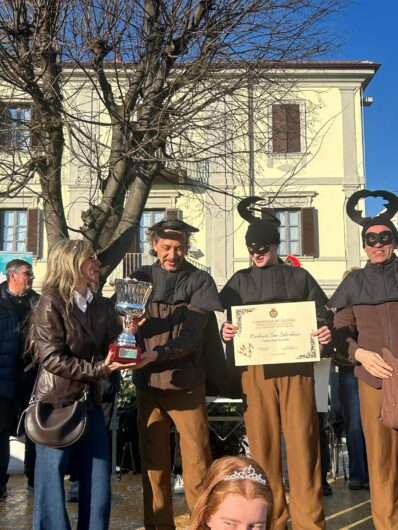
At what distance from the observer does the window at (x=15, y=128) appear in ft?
21.0

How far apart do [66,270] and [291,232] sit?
61.7 feet

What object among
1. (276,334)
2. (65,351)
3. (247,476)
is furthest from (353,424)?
(247,476)

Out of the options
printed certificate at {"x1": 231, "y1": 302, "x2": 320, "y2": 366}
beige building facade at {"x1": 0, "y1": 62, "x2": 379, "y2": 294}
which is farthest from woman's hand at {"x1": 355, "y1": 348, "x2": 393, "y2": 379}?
beige building facade at {"x1": 0, "y1": 62, "x2": 379, "y2": 294}

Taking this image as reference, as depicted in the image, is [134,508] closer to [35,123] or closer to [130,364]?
[130,364]

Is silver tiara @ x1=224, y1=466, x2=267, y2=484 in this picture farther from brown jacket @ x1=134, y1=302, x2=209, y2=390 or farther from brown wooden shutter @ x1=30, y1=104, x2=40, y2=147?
brown wooden shutter @ x1=30, y1=104, x2=40, y2=147

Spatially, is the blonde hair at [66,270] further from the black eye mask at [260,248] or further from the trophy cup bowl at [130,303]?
the black eye mask at [260,248]

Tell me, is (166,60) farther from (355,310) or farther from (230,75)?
(355,310)

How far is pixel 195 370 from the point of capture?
12.4 ft

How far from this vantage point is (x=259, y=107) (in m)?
7.26

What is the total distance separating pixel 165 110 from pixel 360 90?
17444 millimetres

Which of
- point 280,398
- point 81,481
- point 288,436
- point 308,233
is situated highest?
point 308,233

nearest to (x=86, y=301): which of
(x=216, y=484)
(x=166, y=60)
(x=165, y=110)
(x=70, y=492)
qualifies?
(x=216, y=484)

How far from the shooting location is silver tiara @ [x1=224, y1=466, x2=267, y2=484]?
6.00 feet

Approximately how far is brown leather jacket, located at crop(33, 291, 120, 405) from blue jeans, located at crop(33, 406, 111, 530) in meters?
0.23
